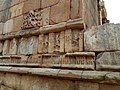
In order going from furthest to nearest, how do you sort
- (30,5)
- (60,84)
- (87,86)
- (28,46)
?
1. (30,5)
2. (28,46)
3. (60,84)
4. (87,86)

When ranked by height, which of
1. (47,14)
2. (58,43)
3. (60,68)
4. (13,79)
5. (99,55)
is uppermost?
(47,14)

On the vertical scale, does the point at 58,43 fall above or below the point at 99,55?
above

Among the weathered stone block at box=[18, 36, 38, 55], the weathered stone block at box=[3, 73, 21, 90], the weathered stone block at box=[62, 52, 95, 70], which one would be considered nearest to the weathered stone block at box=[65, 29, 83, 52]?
the weathered stone block at box=[62, 52, 95, 70]

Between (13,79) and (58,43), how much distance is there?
1.36m

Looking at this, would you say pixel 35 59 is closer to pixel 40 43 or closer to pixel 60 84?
pixel 40 43

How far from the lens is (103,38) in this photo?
7.59ft

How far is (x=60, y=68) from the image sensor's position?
2.56 metres

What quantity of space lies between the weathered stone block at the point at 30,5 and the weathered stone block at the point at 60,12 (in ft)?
1.60

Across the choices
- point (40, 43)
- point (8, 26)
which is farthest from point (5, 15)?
point (40, 43)

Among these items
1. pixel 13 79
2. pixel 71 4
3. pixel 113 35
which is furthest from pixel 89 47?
pixel 13 79

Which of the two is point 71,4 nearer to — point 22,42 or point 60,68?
point 60,68

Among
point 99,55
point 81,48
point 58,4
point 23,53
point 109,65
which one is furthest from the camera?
point 23,53

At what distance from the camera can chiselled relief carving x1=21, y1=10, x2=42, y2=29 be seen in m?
3.24

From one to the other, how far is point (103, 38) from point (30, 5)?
2.02 m
